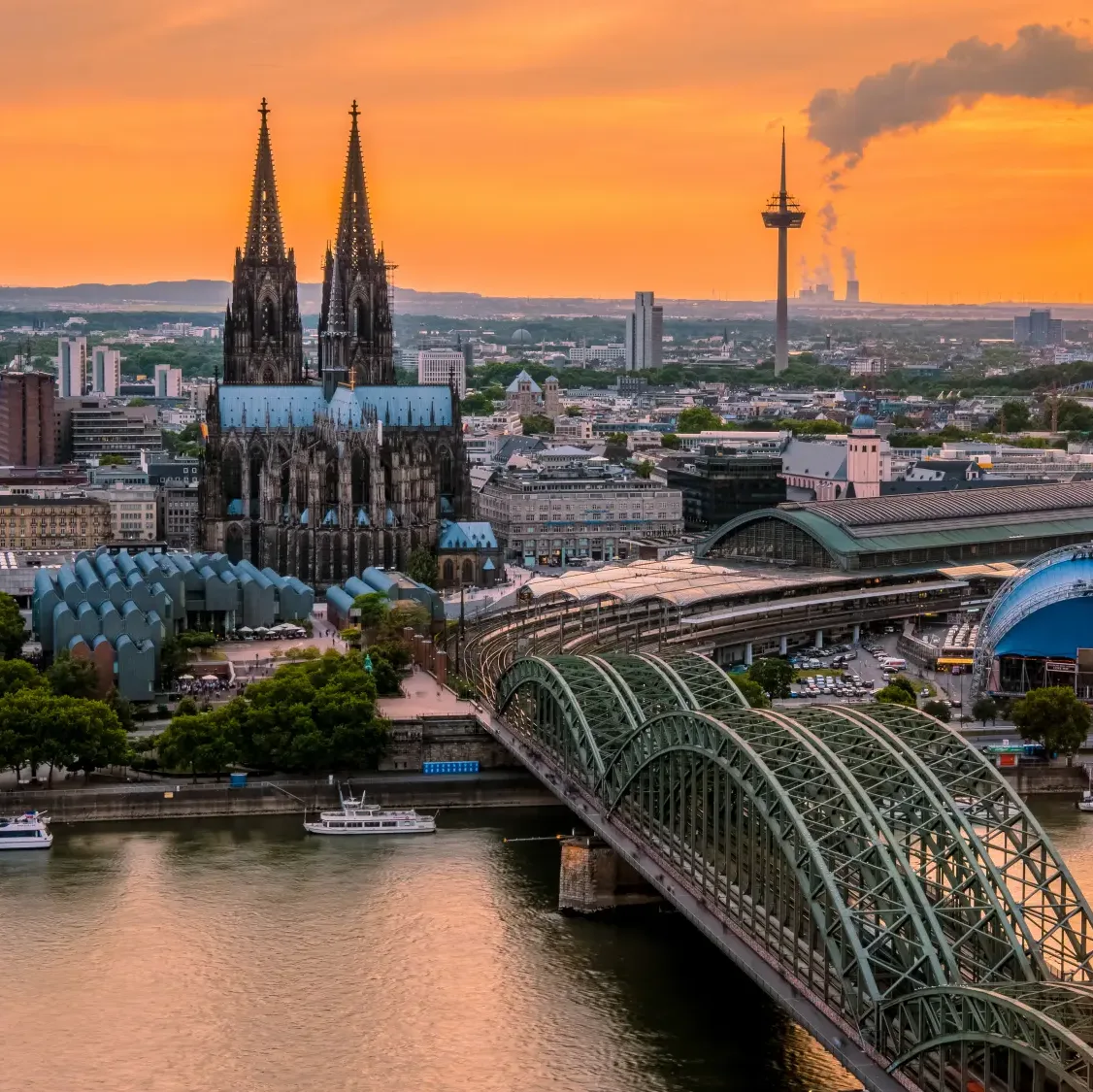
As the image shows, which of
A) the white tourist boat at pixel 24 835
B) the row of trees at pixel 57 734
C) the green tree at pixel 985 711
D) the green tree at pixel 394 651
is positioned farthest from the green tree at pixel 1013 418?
the white tourist boat at pixel 24 835

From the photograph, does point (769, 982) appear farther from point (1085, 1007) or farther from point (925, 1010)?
point (1085, 1007)

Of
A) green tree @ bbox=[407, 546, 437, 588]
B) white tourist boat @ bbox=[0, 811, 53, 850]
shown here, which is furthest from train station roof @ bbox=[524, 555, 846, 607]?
white tourist boat @ bbox=[0, 811, 53, 850]

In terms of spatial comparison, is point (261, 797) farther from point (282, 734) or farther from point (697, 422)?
point (697, 422)

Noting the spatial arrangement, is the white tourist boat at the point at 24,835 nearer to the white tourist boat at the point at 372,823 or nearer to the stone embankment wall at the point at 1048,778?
the white tourist boat at the point at 372,823

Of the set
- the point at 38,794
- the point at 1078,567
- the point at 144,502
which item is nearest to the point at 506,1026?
the point at 38,794

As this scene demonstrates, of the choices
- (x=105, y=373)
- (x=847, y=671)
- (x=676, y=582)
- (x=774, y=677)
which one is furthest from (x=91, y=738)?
(x=105, y=373)
